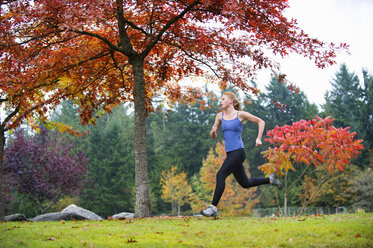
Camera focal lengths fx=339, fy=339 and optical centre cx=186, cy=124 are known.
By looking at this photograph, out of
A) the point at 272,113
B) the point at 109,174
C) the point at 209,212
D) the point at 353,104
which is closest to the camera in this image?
the point at 209,212

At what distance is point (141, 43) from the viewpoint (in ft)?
30.0

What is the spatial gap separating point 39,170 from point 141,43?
43.0 feet

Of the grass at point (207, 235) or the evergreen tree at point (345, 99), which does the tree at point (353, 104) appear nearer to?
the evergreen tree at point (345, 99)

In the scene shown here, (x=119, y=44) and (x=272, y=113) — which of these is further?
(x=272, y=113)

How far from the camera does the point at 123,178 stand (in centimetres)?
3738

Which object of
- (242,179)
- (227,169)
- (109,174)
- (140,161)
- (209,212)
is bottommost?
(209,212)

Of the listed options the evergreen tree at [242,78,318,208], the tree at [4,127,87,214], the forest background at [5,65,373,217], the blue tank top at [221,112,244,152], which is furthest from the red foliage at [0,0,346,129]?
the evergreen tree at [242,78,318,208]

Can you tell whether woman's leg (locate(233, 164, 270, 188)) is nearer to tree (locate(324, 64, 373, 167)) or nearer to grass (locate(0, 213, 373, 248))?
grass (locate(0, 213, 373, 248))

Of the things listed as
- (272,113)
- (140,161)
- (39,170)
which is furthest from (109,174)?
(140,161)

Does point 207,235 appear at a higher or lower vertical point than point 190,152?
lower

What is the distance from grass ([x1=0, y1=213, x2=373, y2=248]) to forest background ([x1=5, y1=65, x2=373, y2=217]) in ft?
77.6

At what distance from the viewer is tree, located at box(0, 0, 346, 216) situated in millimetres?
Answer: 6848

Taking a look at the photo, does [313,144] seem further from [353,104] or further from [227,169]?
[353,104]

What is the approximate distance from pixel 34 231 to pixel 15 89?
12.3 feet
